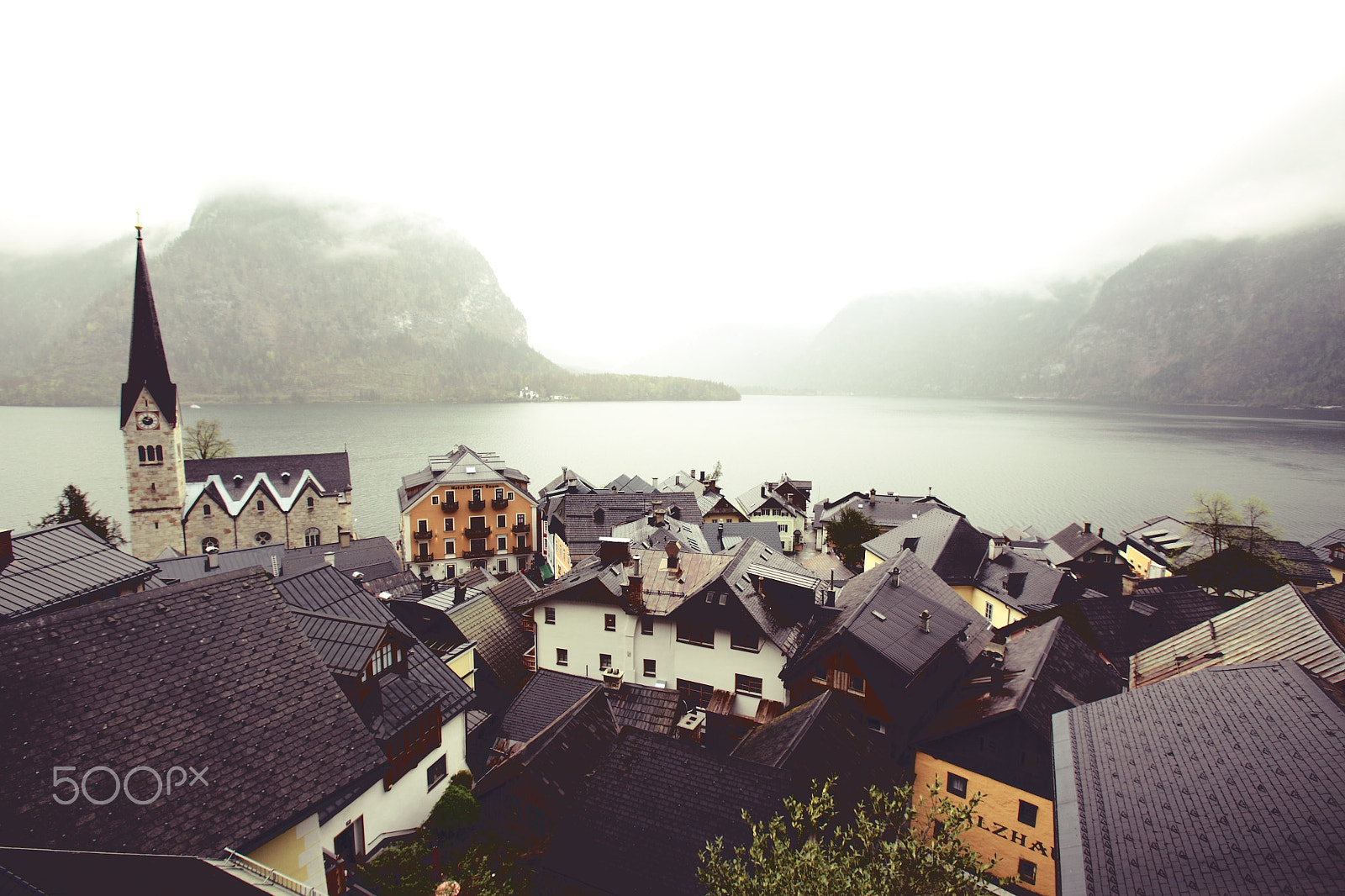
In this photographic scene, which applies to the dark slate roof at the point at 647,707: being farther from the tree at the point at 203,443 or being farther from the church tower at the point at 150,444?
the tree at the point at 203,443

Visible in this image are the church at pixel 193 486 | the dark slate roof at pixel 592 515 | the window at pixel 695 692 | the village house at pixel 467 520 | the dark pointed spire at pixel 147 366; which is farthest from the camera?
the village house at pixel 467 520

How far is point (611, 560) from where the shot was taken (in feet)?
99.8

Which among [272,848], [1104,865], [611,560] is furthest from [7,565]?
[1104,865]

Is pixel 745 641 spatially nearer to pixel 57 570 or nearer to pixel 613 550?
pixel 613 550

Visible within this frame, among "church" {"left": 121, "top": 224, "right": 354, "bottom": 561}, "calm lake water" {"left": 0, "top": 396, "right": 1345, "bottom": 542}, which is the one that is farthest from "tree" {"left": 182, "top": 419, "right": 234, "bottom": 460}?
"church" {"left": 121, "top": 224, "right": 354, "bottom": 561}

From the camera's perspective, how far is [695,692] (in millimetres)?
26516

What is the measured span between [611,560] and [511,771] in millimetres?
13860

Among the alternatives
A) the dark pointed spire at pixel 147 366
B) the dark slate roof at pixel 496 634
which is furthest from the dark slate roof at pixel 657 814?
the dark pointed spire at pixel 147 366

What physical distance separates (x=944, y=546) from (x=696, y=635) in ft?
77.5

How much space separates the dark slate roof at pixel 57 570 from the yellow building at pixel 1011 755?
26158 mm

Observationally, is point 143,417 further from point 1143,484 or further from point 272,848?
point 1143,484

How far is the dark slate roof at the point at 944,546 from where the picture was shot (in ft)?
135
